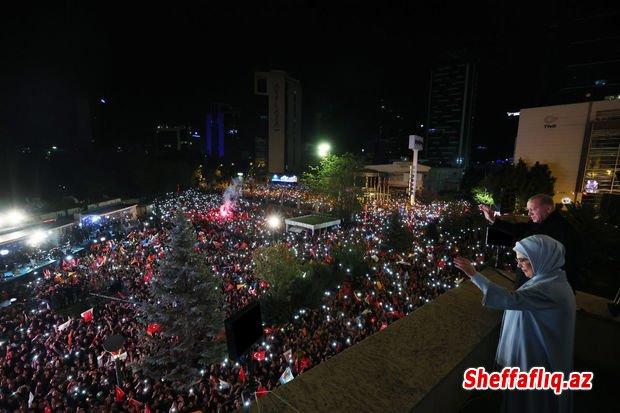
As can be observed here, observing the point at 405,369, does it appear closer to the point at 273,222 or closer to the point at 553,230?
the point at 553,230

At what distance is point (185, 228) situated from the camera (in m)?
8.48

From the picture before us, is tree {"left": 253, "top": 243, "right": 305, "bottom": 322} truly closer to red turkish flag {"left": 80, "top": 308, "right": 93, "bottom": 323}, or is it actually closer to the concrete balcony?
red turkish flag {"left": 80, "top": 308, "right": 93, "bottom": 323}

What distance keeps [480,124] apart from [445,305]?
3987 inches

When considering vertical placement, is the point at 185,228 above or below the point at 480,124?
below

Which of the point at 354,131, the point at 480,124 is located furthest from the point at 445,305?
the point at 480,124

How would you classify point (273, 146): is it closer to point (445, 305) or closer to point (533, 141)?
point (533, 141)

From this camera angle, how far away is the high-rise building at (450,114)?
9844 centimetres

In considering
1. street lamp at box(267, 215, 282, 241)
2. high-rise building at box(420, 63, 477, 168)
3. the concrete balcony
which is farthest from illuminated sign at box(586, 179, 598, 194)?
high-rise building at box(420, 63, 477, 168)

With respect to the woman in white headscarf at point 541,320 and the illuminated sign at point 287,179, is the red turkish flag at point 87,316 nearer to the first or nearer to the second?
the woman in white headscarf at point 541,320

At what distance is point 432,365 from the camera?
6.55 feet

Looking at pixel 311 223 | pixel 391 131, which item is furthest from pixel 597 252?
pixel 391 131

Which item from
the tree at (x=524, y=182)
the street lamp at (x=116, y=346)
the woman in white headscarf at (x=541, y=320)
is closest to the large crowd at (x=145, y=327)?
the street lamp at (x=116, y=346)

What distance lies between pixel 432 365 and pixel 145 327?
10081 millimetres

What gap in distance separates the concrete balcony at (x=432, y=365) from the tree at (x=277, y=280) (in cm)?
929
